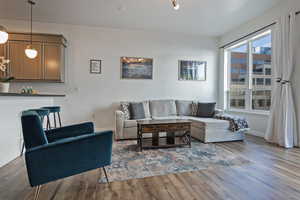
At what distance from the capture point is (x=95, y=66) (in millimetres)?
4902

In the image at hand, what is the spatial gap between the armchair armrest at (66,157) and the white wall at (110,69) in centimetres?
326

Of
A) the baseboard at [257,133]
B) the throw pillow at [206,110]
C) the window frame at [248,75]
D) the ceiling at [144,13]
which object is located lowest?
the baseboard at [257,133]

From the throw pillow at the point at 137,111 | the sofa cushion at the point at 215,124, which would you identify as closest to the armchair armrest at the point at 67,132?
the throw pillow at the point at 137,111

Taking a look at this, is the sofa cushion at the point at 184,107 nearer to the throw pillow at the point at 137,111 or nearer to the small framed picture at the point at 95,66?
the throw pillow at the point at 137,111

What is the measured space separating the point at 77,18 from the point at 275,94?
4.93 meters

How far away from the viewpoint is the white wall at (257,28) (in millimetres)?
3482

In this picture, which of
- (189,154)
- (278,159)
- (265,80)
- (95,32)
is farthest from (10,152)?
(265,80)

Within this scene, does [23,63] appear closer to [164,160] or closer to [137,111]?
[137,111]

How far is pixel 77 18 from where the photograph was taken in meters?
4.38

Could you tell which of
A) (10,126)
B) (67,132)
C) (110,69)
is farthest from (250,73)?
(10,126)

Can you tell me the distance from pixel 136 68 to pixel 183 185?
378cm

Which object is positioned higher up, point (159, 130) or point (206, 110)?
point (206, 110)

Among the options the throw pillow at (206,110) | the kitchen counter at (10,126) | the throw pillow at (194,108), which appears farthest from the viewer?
the throw pillow at (194,108)

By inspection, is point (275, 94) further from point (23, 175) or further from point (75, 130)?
point (23, 175)
